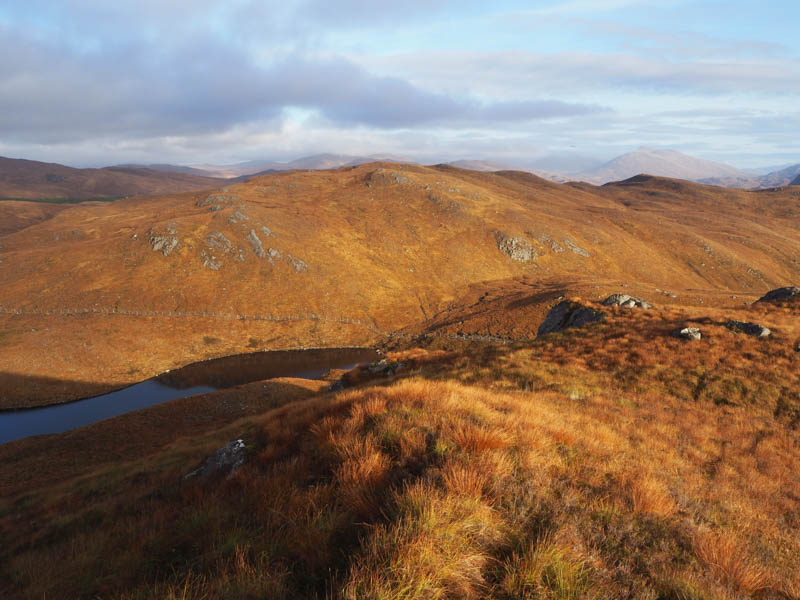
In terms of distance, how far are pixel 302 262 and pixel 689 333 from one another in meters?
59.4

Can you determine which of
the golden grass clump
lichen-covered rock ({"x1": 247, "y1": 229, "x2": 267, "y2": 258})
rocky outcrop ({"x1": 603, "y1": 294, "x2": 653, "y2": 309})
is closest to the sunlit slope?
lichen-covered rock ({"x1": 247, "y1": 229, "x2": 267, "y2": 258})

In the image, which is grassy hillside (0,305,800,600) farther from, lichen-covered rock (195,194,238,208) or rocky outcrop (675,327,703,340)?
lichen-covered rock (195,194,238,208)

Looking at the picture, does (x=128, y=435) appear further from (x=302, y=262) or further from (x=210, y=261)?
(x=210, y=261)

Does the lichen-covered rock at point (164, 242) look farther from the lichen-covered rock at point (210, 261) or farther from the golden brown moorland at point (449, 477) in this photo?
the golden brown moorland at point (449, 477)

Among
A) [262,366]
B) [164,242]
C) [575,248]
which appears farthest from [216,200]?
[575,248]

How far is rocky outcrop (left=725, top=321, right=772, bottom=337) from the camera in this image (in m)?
16.6

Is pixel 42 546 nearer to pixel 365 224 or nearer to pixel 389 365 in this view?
pixel 389 365

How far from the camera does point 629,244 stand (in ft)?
268

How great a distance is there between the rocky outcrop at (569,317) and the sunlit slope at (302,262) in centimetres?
3020

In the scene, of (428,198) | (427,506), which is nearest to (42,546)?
(427,506)

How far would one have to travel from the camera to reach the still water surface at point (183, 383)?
1208 inches

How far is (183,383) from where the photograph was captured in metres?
39.1

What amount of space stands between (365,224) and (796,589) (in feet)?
270

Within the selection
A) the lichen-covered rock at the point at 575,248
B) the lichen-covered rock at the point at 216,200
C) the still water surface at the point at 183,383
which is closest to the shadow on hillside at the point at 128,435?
the still water surface at the point at 183,383
